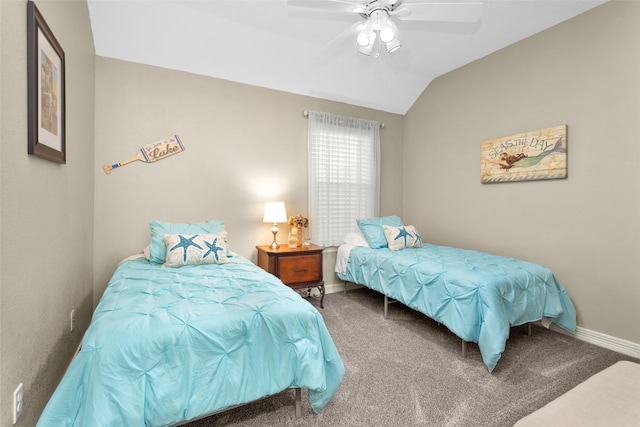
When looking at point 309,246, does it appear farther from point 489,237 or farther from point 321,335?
point 489,237

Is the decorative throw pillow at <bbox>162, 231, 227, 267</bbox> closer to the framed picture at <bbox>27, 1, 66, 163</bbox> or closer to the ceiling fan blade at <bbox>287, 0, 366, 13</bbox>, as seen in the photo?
the framed picture at <bbox>27, 1, 66, 163</bbox>

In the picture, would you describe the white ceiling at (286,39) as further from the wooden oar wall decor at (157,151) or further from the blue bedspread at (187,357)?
the blue bedspread at (187,357)

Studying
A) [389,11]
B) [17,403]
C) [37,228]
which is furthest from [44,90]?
[389,11]

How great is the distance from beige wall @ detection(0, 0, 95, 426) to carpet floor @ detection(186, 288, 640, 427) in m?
0.84

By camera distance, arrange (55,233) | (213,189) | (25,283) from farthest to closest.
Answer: (213,189) → (55,233) → (25,283)

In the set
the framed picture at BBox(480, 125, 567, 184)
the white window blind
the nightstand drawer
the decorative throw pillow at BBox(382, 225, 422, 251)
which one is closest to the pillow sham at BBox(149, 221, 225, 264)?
the nightstand drawer

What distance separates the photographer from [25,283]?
4.00 ft

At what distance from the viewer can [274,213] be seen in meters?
3.28

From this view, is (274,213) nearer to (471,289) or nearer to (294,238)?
(294,238)

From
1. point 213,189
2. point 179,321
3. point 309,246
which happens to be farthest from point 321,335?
point 213,189

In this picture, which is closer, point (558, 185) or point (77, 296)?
point (77, 296)

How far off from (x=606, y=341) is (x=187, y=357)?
329cm

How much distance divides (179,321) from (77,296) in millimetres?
1344

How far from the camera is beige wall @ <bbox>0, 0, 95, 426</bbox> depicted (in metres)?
1.07
